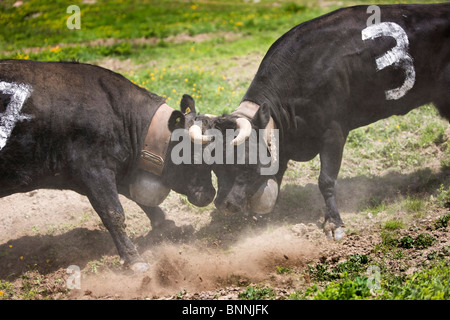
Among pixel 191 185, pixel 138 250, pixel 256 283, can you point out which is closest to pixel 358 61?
pixel 191 185

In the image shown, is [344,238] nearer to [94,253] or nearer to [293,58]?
[293,58]

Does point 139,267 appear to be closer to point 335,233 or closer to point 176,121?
point 176,121

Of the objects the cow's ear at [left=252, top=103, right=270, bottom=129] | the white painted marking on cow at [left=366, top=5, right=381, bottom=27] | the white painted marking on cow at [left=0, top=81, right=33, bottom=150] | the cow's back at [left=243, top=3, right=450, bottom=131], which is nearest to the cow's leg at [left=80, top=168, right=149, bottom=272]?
the white painted marking on cow at [left=0, top=81, right=33, bottom=150]

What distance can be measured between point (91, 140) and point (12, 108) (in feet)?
3.11

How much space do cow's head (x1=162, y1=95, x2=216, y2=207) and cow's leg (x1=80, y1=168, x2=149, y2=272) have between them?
774 millimetres

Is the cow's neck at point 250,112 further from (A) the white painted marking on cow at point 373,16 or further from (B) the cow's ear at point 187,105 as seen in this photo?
(A) the white painted marking on cow at point 373,16

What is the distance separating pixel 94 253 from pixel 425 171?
5.06 m

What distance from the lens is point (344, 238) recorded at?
7105mm

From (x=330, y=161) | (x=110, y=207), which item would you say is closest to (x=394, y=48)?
(x=330, y=161)

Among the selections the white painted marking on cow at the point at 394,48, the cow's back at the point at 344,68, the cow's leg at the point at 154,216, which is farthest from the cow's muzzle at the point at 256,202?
the white painted marking on cow at the point at 394,48

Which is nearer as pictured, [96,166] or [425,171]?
[96,166]

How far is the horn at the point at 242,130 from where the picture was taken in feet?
22.3

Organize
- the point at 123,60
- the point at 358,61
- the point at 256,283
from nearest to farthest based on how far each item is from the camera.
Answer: the point at 256,283, the point at 358,61, the point at 123,60

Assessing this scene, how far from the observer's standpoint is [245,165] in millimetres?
7098
